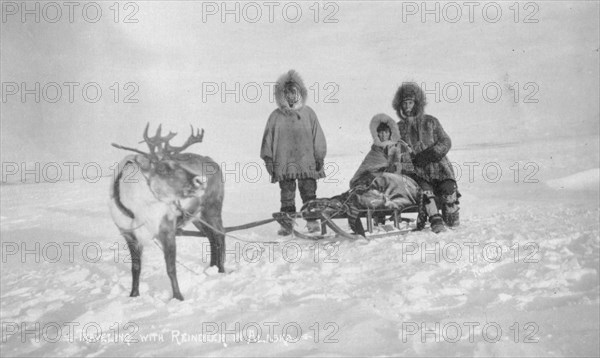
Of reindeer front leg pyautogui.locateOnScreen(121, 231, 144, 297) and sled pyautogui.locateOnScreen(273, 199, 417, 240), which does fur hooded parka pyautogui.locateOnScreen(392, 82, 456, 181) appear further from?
reindeer front leg pyautogui.locateOnScreen(121, 231, 144, 297)

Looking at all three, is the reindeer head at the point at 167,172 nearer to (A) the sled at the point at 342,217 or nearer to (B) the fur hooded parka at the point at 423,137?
(A) the sled at the point at 342,217

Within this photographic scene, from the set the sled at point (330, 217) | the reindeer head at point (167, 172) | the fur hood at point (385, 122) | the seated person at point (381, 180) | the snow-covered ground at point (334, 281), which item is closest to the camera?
the snow-covered ground at point (334, 281)

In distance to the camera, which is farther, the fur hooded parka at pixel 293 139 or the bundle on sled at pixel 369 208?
the fur hooded parka at pixel 293 139

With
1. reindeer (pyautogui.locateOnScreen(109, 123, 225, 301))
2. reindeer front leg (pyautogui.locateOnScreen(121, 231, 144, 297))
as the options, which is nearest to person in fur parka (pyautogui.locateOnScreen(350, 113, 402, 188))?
reindeer (pyautogui.locateOnScreen(109, 123, 225, 301))

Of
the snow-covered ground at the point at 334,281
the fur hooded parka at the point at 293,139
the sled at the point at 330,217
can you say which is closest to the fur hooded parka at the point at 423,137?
the snow-covered ground at the point at 334,281

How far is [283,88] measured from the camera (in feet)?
9.42

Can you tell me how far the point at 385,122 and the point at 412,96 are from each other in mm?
243

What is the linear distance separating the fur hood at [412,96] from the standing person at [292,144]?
1.76 feet

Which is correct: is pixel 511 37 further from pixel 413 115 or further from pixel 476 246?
pixel 476 246

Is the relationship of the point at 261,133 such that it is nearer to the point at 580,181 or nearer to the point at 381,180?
the point at 381,180

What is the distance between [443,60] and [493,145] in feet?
1.97

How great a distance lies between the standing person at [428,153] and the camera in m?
2.95

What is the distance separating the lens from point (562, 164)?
9.01 ft

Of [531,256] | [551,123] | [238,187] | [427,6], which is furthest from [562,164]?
[238,187]
